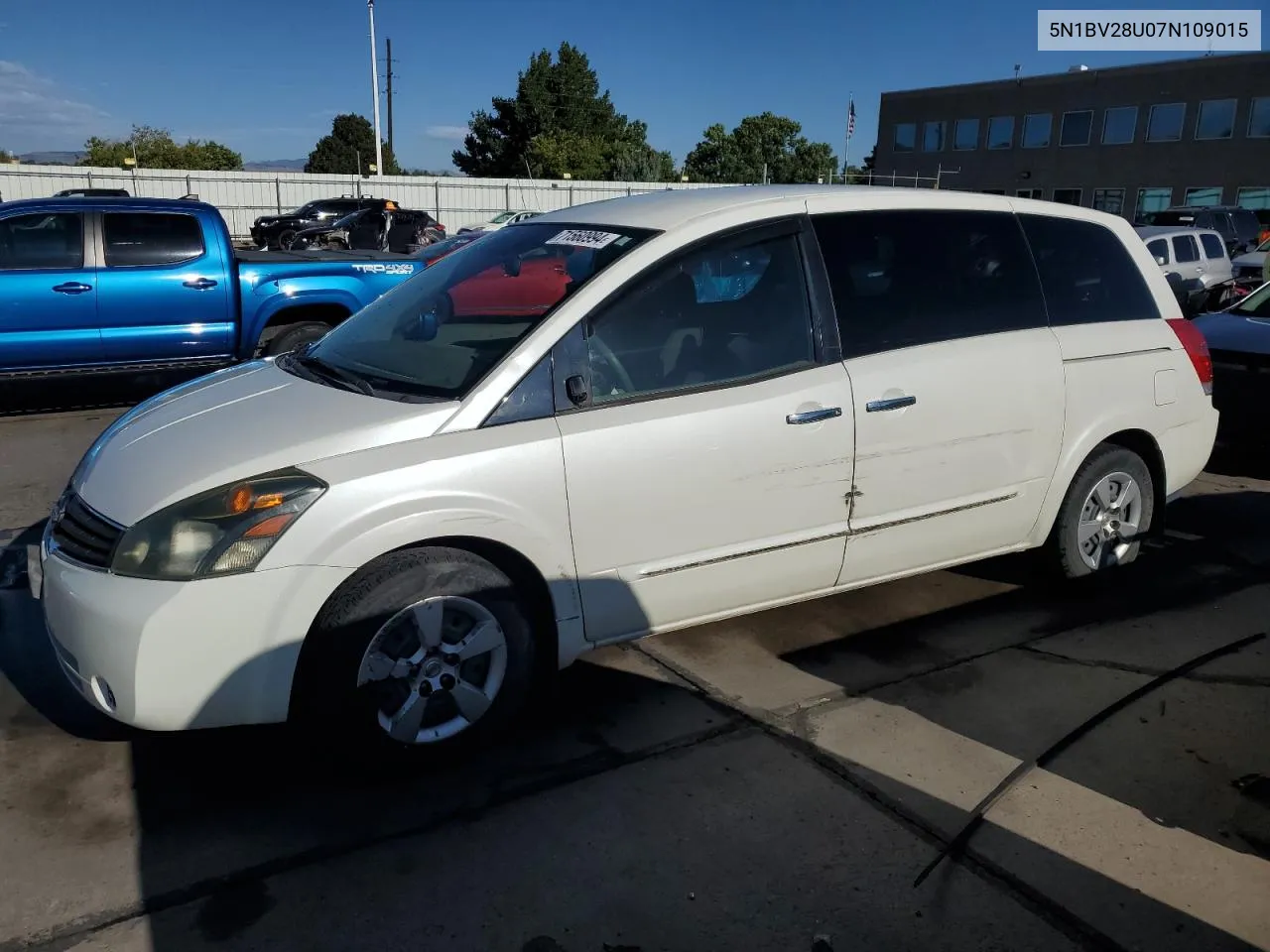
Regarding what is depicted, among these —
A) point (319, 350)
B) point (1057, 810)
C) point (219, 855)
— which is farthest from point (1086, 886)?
point (319, 350)

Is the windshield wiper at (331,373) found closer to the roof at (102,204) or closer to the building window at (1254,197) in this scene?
the roof at (102,204)

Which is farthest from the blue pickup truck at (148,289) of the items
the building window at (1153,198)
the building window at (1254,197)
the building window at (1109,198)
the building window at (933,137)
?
the building window at (933,137)

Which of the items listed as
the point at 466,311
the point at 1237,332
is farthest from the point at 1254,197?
the point at 466,311

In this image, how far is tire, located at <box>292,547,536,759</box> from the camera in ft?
9.55

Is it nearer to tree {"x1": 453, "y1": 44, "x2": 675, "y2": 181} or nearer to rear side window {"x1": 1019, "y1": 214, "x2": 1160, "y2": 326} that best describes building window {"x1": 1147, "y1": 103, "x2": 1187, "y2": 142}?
tree {"x1": 453, "y1": 44, "x2": 675, "y2": 181}

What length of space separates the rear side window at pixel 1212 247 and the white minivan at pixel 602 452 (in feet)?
47.3

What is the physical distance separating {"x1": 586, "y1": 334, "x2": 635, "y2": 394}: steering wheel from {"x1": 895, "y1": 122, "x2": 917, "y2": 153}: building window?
54058 millimetres

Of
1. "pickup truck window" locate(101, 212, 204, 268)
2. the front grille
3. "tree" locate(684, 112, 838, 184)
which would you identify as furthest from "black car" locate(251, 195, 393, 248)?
"tree" locate(684, 112, 838, 184)

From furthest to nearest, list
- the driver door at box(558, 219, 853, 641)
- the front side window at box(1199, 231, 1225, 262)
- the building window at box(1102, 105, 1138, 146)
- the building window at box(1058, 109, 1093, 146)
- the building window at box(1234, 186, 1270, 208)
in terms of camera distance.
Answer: the building window at box(1058, 109, 1093, 146)
the building window at box(1102, 105, 1138, 146)
the building window at box(1234, 186, 1270, 208)
the front side window at box(1199, 231, 1225, 262)
the driver door at box(558, 219, 853, 641)

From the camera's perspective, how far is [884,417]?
371 cm

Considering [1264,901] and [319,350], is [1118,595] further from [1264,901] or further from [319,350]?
[319,350]

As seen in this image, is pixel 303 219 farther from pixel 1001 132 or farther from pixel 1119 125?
pixel 1119 125

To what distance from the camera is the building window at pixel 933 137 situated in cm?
5088

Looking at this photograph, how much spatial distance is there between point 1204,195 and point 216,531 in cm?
4737
